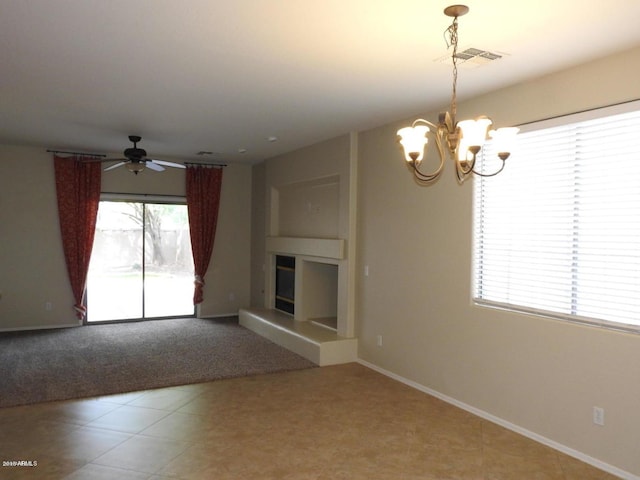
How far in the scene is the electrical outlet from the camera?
3.22 metres

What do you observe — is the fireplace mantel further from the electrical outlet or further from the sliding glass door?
the electrical outlet

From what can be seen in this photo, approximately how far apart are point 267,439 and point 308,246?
130 inches

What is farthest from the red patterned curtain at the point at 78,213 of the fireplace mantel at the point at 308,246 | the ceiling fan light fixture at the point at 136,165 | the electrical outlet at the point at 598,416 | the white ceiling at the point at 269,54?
the electrical outlet at the point at 598,416

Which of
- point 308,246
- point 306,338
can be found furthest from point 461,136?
point 308,246

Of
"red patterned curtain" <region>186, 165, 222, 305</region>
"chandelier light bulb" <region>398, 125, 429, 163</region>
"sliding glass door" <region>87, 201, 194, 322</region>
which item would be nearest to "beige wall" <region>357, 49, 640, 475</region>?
"chandelier light bulb" <region>398, 125, 429, 163</region>

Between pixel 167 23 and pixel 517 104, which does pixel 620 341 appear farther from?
pixel 167 23

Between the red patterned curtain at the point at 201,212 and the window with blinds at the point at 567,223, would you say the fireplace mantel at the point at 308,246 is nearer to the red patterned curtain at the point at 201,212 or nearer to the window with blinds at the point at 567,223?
the red patterned curtain at the point at 201,212

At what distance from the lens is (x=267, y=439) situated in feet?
11.8

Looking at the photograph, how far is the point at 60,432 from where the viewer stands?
3635mm

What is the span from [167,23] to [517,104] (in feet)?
8.79

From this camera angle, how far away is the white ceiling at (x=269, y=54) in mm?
2551

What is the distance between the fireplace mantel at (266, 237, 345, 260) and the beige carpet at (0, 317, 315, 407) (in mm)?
1323

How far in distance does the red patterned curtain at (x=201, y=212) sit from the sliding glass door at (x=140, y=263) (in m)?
0.23

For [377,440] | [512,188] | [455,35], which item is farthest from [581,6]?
[377,440]
